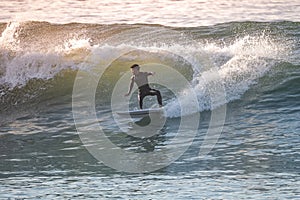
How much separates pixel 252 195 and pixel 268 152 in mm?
2609

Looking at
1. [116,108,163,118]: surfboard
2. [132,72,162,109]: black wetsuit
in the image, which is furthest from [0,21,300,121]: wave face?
[132,72,162,109]: black wetsuit

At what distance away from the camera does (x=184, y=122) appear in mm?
16266

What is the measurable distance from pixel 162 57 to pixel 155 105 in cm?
450

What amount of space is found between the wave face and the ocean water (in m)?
0.04

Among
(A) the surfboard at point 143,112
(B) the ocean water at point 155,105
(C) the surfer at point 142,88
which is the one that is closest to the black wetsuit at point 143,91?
(C) the surfer at point 142,88

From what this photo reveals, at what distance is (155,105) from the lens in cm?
1748

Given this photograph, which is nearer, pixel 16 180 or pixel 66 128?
pixel 16 180

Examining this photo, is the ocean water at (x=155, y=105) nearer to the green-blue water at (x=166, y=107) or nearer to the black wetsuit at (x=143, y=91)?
the green-blue water at (x=166, y=107)

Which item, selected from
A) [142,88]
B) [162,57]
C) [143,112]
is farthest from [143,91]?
[162,57]

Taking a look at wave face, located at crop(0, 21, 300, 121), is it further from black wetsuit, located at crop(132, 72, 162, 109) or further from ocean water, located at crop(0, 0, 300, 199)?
black wetsuit, located at crop(132, 72, 162, 109)

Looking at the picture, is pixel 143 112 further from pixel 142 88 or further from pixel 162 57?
pixel 162 57

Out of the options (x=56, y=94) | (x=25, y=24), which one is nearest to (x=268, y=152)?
(x=56, y=94)

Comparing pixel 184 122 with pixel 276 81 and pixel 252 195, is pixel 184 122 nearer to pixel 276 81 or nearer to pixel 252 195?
pixel 276 81

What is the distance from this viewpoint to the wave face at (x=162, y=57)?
60.6 feet
